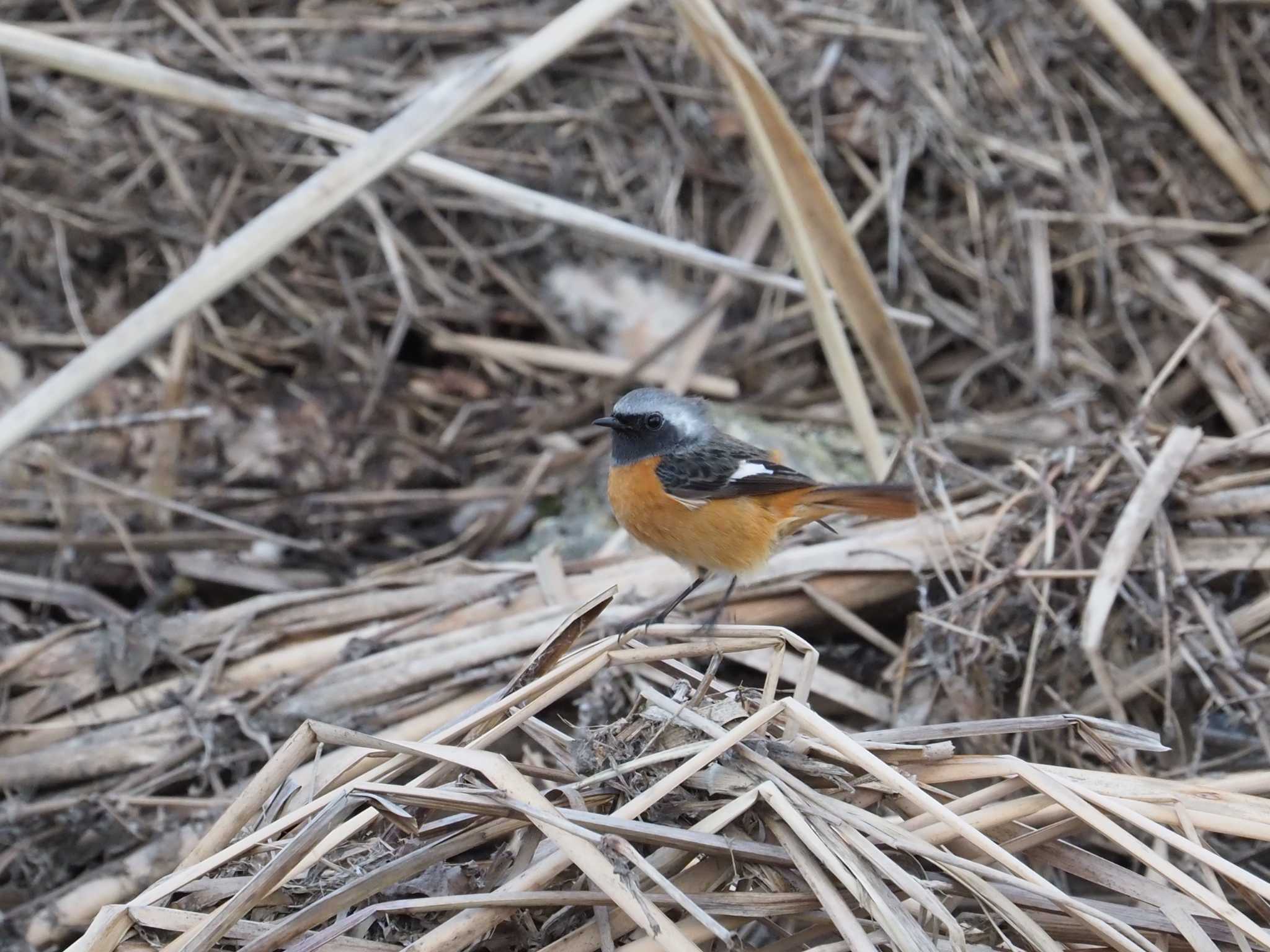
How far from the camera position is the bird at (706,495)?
3338 millimetres

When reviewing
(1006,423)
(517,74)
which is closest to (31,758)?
(517,74)

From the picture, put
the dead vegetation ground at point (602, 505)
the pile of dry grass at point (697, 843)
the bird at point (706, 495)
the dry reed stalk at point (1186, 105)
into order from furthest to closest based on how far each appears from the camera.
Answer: the dry reed stalk at point (1186, 105) → the bird at point (706, 495) → the dead vegetation ground at point (602, 505) → the pile of dry grass at point (697, 843)

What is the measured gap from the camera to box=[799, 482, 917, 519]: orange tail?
3168 mm

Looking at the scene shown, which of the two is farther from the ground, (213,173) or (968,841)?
(213,173)

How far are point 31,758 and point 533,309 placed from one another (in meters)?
3.00

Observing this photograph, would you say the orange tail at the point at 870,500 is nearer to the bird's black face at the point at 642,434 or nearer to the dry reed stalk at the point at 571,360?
the bird's black face at the point at 642,434

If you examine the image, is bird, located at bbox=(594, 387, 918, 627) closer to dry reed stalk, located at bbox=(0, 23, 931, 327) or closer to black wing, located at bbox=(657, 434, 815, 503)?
black wing, located at bbox=(657, 434, 815, 503)

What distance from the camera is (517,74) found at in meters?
3.78

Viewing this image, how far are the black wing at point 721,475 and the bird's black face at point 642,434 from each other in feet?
0.27

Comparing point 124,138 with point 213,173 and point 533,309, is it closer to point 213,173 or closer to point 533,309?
point 213,173

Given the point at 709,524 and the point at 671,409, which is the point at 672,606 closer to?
the point at 709,524

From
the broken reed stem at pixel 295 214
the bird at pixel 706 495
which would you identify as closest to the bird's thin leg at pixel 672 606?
the bird at pixel 706 495

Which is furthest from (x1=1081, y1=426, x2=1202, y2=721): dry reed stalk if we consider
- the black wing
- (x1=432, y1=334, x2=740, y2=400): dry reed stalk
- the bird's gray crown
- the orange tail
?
(x1=432, y1=334, x2=740, y2=400): dry reed stalk

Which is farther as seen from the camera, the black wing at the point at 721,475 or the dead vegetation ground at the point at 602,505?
the black wing at the point at 721,475
